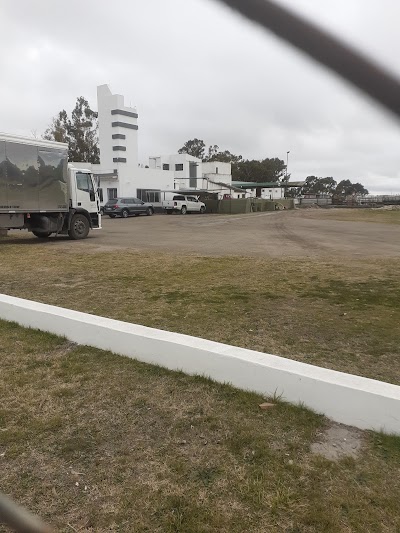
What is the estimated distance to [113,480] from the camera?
2455 mm

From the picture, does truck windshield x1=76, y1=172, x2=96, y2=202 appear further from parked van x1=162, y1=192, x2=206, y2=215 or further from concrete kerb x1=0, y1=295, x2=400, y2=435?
parked van x1=162, y1=192, x2=206, y2=215

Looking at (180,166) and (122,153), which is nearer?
(122,153)

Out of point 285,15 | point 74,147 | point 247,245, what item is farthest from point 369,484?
point 74,147

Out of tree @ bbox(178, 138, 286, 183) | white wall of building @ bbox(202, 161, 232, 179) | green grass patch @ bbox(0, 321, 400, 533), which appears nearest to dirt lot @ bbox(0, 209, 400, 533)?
green grass patch @ bbox(0, 321, 400, 533)

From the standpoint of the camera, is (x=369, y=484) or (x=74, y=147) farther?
(x=74, y=147)

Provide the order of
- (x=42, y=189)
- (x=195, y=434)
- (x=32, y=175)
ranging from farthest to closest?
1. (x=42, y=189)
2. (x=32, y=175)
3. (x=195, y=434)

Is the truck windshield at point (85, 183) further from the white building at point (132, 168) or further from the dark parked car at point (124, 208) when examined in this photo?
the white building at point (132, 168)

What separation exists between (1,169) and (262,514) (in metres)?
13.1

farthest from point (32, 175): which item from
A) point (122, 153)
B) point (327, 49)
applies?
point (122, 153)

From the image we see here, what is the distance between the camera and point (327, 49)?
2.70ft

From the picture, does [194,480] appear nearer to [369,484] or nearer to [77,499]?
[77,499]

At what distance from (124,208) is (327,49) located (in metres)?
33.1

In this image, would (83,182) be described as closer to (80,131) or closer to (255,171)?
(80,131)

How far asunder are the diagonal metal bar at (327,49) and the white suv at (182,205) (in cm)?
3756
